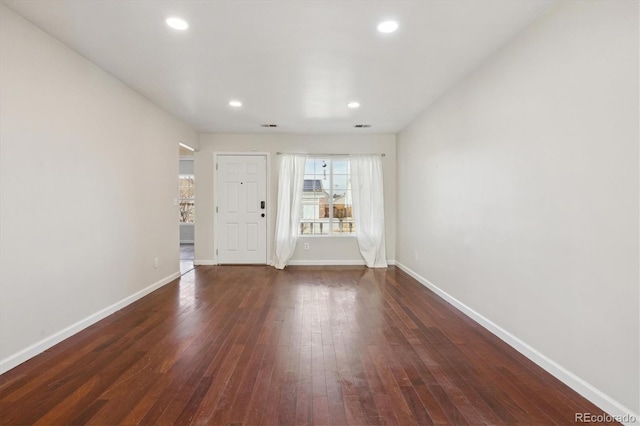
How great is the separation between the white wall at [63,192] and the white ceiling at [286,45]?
11.0 inches

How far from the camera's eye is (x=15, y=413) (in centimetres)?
168

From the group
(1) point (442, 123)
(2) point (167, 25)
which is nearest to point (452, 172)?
(1) point (442, 123)

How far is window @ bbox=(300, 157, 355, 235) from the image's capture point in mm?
5996

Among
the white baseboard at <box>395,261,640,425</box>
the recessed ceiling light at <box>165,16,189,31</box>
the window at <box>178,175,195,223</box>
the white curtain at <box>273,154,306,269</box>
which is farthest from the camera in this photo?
the window at <box>178,175,195,223</box>

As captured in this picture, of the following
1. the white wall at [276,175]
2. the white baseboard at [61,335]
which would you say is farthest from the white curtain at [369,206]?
the white baseboard at [61,335]

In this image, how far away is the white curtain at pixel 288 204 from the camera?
5703 millimetres

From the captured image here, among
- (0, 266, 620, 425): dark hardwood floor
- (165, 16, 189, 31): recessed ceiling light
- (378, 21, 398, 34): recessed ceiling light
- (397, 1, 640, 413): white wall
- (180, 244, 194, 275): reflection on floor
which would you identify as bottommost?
(0, 266, 620, 425): dark hardwood floor

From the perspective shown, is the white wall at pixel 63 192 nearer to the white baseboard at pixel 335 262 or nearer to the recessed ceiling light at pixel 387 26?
the recessed ceiling light at pixel 387 26

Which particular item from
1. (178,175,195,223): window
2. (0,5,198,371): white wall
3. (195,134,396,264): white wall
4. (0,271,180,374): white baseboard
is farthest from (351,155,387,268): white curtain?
(178,175,195,223): window

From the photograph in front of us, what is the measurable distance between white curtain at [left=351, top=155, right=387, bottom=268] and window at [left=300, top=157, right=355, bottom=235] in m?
0.23

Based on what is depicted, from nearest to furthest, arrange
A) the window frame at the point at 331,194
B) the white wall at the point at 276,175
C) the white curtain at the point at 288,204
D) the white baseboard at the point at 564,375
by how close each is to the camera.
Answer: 1. the white baseboard at the point at 564,375
2. the white curtain at the point at 288,204
3. the white wall at the point at 276,175
4. the window frame at the point at 331,194

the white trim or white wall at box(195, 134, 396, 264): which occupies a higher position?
white wall at box(195, 134, 396, 264)

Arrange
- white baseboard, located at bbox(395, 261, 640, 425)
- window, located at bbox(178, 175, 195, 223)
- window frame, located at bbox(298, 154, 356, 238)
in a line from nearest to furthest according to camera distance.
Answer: white baseboard, located at bbox(395, 261, 640, 425), window frame, located at bbox(298, 154, 356, 238), window, located at bbox(178, 175, 195, 223)

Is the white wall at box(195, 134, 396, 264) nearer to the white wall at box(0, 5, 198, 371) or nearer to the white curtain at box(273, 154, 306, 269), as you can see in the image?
the white curtain at box(273, 154, 306, 269)
